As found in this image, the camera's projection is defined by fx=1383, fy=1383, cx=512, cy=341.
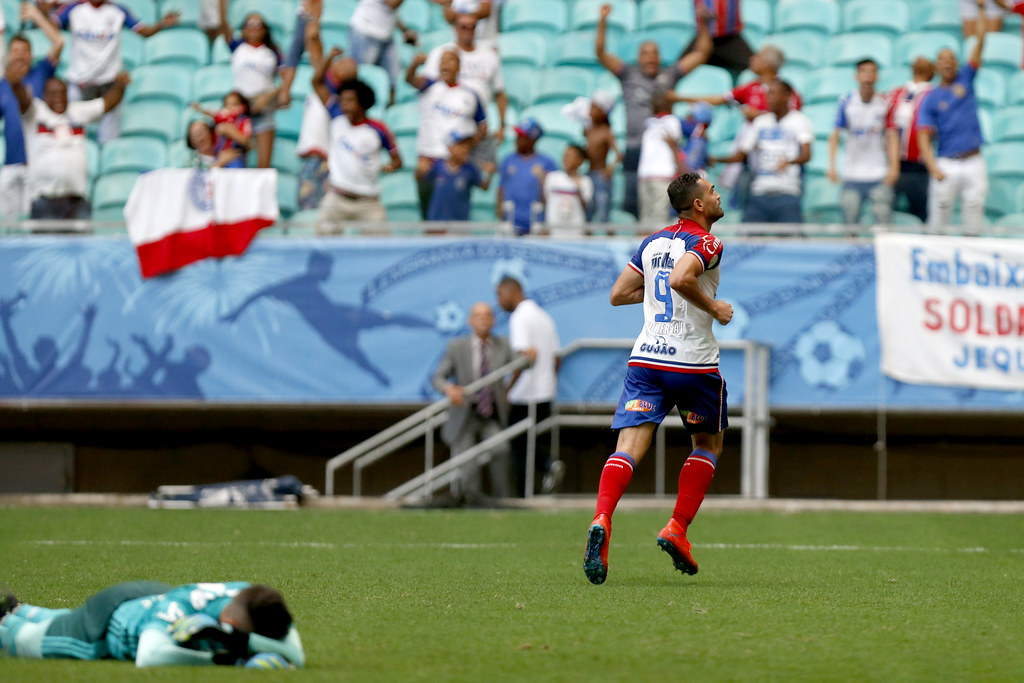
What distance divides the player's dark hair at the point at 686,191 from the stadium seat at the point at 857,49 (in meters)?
11.3

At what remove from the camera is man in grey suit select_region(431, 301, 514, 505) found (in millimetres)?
13188

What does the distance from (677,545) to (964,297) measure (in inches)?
300

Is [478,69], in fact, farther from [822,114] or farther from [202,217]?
[822,114]

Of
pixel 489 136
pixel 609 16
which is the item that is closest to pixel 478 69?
pixel 489 136

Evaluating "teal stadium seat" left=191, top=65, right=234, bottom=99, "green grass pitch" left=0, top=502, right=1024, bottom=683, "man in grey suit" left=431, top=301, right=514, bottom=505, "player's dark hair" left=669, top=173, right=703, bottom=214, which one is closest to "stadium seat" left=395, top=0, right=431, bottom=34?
"teal stadium seat" left=191, top=65, right=234, bottom=99

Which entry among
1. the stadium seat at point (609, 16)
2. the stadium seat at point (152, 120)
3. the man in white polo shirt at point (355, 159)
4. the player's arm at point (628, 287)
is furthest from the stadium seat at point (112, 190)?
the player's arm at point (628, 287)

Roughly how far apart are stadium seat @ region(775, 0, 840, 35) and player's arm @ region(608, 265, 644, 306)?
1213cm

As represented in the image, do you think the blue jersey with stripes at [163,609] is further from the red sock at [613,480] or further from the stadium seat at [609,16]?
the stadium seat at [609,16]

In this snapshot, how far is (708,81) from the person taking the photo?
Answer: 643 inches

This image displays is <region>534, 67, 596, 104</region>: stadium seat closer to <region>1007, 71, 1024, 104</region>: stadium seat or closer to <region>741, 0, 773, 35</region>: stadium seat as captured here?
<region>741, 0, 773, 35</region>: stadium seat

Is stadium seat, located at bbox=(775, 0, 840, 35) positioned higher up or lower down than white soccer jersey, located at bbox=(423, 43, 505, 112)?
higher up

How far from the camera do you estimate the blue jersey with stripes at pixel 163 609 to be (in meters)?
4.22

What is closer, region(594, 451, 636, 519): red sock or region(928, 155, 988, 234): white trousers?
region(594, 451, 636, 519): red sock

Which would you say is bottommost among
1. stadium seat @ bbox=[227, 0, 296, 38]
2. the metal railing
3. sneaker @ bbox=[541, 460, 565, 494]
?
sneaker @ bbox=[541, 460, 565, 494]
